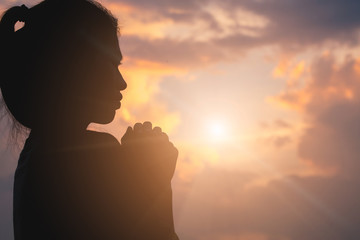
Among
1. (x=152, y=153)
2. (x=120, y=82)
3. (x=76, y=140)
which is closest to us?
(x=152, y=153)

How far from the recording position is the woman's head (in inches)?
143

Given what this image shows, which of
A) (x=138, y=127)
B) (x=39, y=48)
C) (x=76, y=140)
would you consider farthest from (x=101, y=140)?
(x=39, y=48)

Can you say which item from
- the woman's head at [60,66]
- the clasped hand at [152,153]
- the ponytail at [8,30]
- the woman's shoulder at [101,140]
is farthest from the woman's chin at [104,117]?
the ponytail at [8,30]

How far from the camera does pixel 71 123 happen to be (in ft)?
12.1

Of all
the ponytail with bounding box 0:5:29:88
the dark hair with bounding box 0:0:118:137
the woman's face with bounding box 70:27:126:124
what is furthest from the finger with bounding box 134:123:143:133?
the ponytail with bounding box 0:5:29:88

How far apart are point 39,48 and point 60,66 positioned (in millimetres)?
216

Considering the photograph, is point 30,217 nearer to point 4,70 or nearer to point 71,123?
point 71,123

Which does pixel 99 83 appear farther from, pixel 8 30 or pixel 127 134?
pixel 8 30

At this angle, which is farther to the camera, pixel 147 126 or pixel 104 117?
pixel 104 117

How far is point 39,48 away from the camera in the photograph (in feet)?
12.1

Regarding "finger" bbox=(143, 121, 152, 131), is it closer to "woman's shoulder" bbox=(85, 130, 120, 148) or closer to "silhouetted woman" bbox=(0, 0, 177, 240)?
"silhouetted woman" bbox=(0, 0, 177, 240)

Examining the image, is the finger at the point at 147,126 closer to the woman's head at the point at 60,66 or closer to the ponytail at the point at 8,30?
the woman's head at the point at 60,66

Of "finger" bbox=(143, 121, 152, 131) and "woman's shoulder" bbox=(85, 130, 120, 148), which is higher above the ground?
"finger" bbox=(143, 121, 152, 131)

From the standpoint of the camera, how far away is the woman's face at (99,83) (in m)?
3.70
